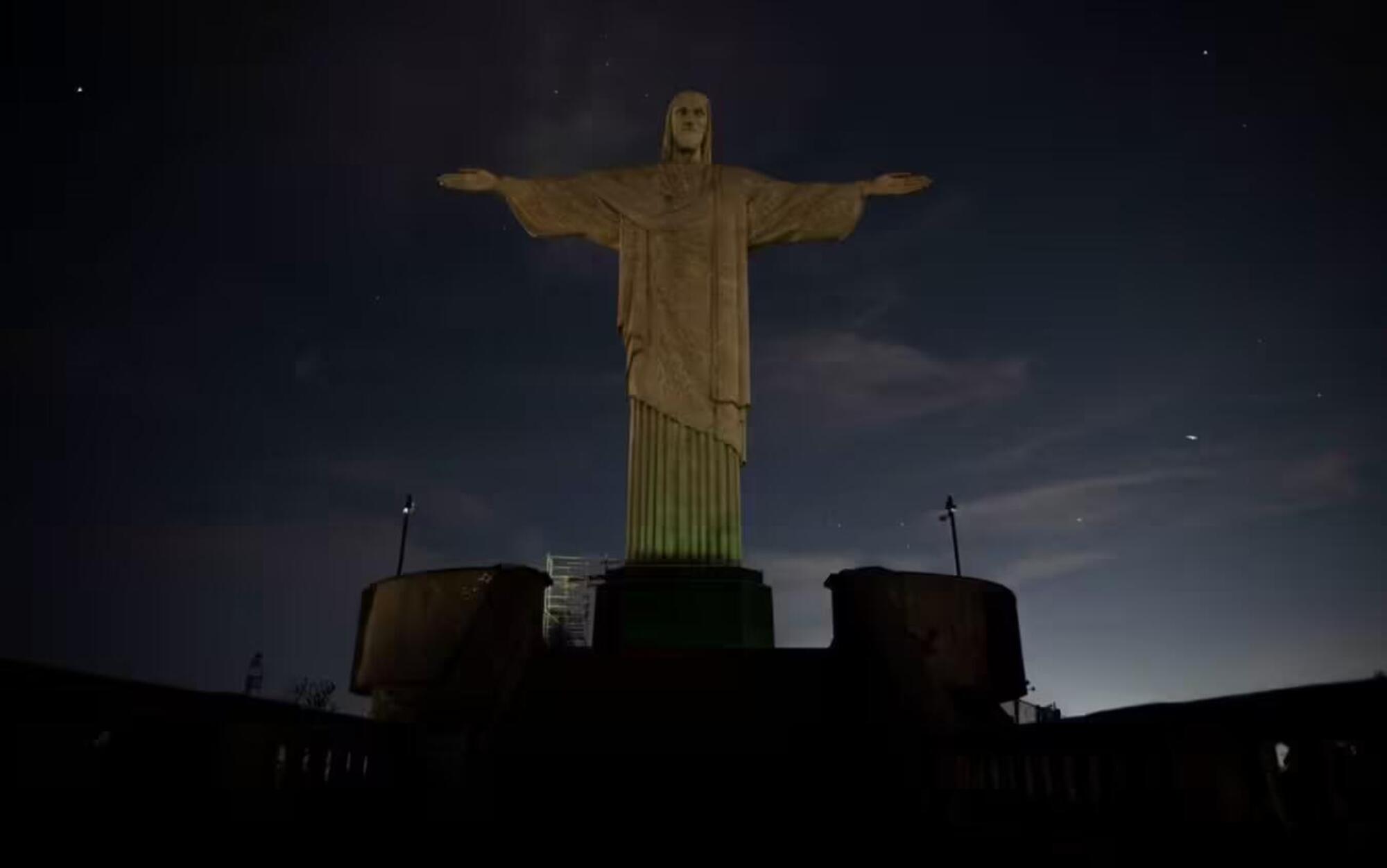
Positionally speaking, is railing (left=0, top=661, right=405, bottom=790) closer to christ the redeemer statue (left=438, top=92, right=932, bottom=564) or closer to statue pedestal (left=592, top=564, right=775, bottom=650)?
statue pedestal (left=592, top=564, right=775, bottom=650)

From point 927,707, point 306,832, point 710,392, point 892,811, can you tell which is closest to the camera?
point 306,832

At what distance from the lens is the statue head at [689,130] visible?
1159 centimetres

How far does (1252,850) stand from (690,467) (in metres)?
8.06

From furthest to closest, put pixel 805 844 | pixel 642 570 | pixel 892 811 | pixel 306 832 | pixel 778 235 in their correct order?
pixel 778 235 → pixel 642 570 → pixel 892 811 → pixel 805 844 → pixel 306 832

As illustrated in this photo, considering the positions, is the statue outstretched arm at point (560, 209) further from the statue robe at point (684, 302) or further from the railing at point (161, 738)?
the railing at point (161, 738)

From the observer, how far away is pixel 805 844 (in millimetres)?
5164

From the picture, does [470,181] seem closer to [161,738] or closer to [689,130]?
[689,130]

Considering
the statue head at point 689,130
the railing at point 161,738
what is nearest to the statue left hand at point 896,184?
the statue head at point 689,130

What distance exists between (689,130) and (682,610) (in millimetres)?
6284

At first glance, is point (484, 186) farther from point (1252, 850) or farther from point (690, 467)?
point (1252, 850)

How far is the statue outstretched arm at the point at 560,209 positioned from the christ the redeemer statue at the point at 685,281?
0.04 feet

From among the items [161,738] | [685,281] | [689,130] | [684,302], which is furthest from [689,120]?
[161,738]

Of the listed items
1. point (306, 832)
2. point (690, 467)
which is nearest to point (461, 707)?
point (306, 832)

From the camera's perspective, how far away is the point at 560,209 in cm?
1158
